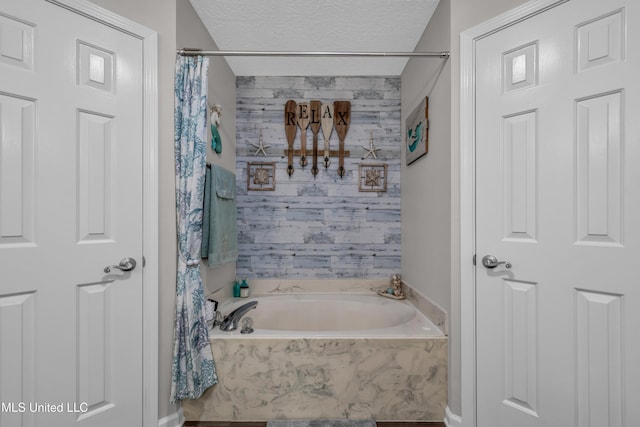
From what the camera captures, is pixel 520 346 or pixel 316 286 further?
pixel 316 286

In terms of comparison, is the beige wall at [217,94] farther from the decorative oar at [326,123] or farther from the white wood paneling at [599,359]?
the white wood paneling at [599,359]

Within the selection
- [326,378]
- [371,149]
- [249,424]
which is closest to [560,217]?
[326,378]

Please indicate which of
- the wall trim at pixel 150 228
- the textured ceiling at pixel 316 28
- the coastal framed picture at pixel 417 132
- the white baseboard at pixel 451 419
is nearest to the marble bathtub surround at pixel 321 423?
the white baseboard at pixel 451 419

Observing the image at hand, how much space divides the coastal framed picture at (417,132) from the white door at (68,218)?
5.58 ft

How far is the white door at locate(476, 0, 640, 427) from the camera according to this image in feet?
3.50

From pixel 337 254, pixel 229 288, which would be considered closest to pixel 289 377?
pixel 229 288

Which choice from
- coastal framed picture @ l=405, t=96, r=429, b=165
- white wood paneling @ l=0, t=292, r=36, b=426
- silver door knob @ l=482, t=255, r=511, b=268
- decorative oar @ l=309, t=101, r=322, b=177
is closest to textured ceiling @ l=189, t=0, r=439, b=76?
decorative oar @ l=309, t=101, r=322, b=177

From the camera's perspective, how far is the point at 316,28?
6.41 feet

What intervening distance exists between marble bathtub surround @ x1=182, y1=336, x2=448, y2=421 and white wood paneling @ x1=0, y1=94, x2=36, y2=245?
1.04m

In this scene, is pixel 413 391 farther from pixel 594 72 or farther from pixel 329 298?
pixel 594 72

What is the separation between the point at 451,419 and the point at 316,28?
8.46ft

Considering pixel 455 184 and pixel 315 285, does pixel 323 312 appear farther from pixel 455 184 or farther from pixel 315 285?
pixel 455 184

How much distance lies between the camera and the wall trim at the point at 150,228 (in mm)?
1427

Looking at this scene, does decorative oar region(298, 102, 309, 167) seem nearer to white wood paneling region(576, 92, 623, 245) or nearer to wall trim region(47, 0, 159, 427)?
wall trim region(47, 0, 159, 427)
